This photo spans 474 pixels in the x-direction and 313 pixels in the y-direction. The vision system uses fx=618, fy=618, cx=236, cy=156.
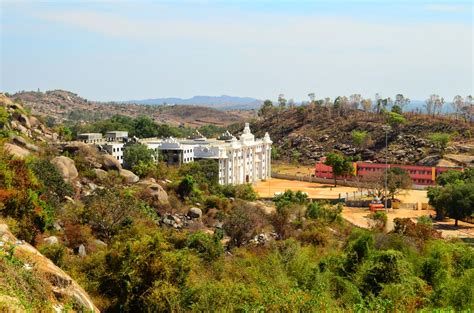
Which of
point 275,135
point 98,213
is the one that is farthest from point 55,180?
point 275,135

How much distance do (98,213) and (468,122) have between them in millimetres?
63066

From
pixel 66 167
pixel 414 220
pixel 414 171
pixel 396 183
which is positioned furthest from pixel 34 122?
pixel 414 171

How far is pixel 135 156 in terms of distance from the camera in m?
48.8

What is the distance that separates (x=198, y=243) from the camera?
2488cm

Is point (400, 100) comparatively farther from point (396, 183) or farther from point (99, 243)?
point (99, 243)

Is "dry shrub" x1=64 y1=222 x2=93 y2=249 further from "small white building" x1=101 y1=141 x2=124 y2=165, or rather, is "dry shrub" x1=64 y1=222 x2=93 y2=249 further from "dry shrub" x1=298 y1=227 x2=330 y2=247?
"small white building" x1=101 y1=141 x2=124 y2=165

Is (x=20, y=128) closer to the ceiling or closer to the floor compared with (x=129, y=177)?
closer to the ceiling

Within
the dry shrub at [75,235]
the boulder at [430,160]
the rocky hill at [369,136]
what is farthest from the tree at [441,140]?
the dry shrub at [75,235]

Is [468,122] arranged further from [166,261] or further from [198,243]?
[166,261]

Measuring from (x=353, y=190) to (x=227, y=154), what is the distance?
12.9 metres

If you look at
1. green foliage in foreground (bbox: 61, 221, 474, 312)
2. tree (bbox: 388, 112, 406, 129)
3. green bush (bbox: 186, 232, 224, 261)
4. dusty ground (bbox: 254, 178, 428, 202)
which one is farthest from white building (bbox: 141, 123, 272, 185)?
green foliage in foreground (bbox: 61, 221, 474, 312)

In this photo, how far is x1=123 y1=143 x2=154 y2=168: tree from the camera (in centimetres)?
4875

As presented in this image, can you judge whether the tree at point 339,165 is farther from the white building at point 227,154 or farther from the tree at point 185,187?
the tree at point 185,187

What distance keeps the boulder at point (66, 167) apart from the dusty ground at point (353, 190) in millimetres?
18436
